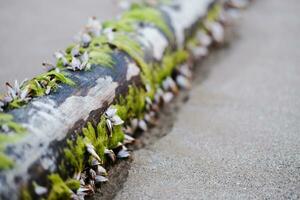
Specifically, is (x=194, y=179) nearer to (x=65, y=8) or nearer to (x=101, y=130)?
(x=101, y=130)

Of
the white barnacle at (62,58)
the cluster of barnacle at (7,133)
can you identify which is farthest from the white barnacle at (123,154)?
the cluster of barnacle at (7,133)

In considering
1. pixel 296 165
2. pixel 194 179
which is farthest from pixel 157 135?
pixel 296 165

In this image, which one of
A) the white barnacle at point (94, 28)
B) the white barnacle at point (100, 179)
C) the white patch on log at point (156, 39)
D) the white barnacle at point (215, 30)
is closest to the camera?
the white barnacle at point (100, 179)

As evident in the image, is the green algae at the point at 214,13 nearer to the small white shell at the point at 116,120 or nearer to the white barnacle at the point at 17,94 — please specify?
the small white shell at the point at 116,120

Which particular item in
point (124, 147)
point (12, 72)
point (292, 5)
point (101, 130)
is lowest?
point (292, 5)

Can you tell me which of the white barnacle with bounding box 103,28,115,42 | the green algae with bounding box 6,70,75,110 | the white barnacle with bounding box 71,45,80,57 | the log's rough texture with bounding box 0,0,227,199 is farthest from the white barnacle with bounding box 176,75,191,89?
the green algae with bounding box 6,70,75,110

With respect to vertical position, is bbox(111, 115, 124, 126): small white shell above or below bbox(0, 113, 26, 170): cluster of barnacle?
below

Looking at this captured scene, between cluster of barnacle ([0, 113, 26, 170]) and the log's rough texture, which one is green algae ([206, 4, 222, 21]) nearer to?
the log's rough texture
